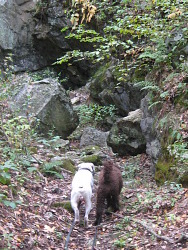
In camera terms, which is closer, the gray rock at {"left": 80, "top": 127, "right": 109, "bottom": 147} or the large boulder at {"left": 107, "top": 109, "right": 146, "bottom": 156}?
the large boulder at {"left": 107, "top": 109, "right": 146, "bottom": 156}

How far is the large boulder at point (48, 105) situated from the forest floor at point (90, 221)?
3.81 metres

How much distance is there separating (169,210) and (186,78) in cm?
385

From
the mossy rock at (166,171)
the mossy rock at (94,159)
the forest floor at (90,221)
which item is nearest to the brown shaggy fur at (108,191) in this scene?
the forest floor at (90,221)

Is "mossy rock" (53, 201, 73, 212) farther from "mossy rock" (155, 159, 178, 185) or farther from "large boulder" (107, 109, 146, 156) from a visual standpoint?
"large boulder" (107, 109, 146, 156)

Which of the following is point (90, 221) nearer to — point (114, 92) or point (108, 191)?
point (108, 191)

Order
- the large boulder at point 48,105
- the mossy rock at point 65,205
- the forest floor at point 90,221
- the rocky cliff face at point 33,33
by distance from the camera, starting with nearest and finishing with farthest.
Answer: the forest floor at point 90,221 → the mossy rock at point 65,205 → the large boulder at point 48,105 → the rocky cliff face at point 33,33

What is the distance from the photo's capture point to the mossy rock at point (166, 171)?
724cm

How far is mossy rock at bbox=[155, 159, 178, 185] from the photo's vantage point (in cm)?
724

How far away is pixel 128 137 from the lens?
Answer: 12.0m

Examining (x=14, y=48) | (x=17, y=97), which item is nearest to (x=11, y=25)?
(x=14, y=48)

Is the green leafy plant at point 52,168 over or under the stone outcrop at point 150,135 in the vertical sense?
under

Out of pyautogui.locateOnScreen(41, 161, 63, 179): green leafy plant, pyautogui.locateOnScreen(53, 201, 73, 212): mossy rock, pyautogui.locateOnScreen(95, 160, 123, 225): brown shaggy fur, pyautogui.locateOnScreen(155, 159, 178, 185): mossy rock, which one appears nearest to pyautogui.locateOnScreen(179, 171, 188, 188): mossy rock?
pyautogui.locateOnScreen(155, 159, 178, 185): mossy rock

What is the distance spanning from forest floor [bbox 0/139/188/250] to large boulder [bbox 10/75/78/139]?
12.5ft

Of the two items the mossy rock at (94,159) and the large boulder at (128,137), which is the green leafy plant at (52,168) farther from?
the large boulder at (128,137)
